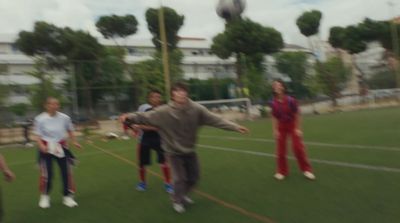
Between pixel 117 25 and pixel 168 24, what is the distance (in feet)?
18.1

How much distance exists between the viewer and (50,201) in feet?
24.8

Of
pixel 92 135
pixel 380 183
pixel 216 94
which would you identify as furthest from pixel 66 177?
pixel 216 94

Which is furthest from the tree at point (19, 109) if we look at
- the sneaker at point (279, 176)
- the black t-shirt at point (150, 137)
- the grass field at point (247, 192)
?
the sneaker at point (279, 176)

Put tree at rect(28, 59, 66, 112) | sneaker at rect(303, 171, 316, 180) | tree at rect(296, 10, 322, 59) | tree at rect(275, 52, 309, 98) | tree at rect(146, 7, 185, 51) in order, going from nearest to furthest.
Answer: sneaker at rect(303, 171, 316, 180)
tree at rect(28, 59, 66, 112)
tree at rect(275, 52, 309, 98)
tree at rect(146, 7, 185, 51)
tree at rect(296, 10, 322, 59)

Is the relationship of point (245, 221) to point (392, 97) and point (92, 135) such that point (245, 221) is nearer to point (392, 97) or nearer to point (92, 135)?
point (92, 135)

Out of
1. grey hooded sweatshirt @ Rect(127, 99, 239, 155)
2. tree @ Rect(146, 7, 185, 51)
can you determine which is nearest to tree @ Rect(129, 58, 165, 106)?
tree @ Rect(146, 7, 185, 51)

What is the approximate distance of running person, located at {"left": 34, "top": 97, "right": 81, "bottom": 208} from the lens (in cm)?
690

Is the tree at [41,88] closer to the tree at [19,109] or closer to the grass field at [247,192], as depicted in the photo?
the tree at [19,109]

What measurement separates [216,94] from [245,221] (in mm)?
28851

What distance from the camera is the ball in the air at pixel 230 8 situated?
16.8 metres

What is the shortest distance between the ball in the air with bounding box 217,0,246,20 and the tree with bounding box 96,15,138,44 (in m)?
31.3

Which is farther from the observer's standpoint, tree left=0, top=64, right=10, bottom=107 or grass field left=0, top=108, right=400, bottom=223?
tree left=0, top=64, right=10, bottom=107

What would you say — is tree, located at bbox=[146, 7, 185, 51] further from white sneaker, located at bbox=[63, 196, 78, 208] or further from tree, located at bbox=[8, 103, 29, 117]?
white sneaker, located at bbox=[63, 196, 78, 208]

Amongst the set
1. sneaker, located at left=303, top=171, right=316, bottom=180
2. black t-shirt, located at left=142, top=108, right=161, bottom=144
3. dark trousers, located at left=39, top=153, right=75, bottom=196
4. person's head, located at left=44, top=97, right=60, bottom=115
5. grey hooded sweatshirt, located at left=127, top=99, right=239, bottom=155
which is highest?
person's head, located at left=44, top=97, right=60, bottom=115
